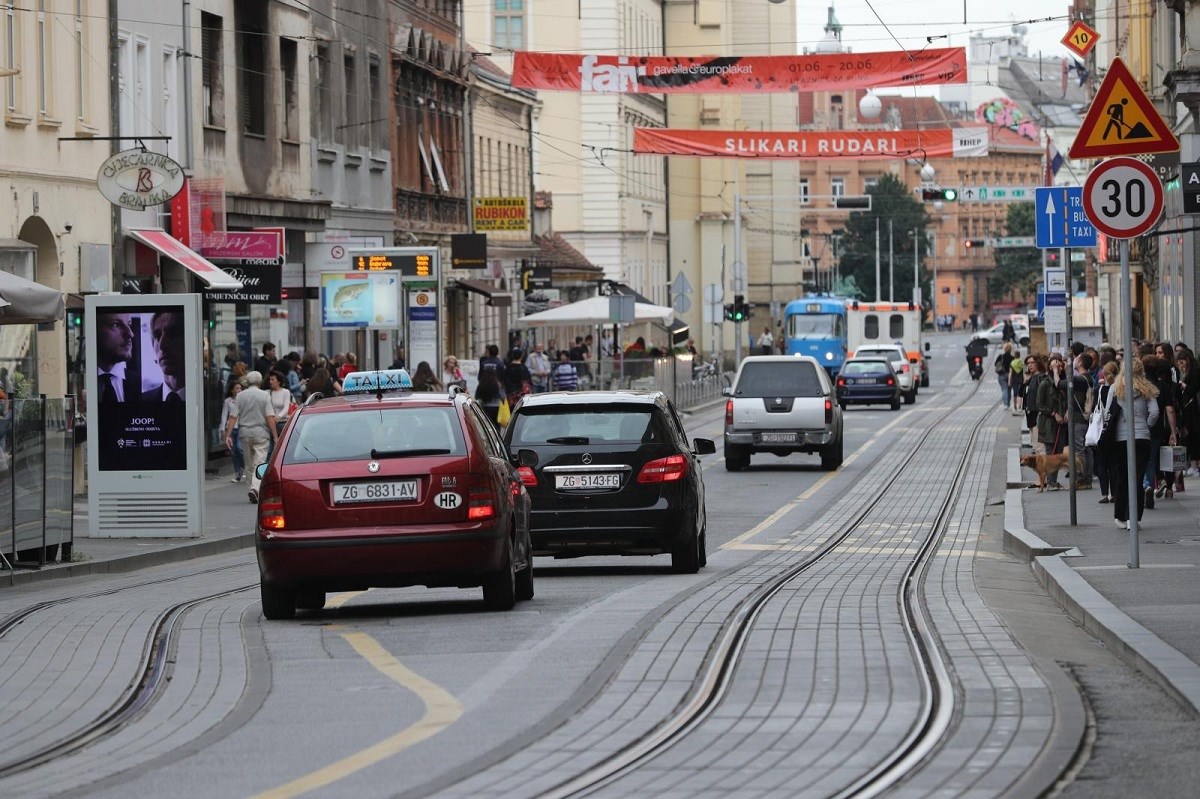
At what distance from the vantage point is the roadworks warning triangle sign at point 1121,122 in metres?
16.3

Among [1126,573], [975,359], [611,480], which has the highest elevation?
[975,359]

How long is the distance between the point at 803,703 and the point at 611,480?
834cm

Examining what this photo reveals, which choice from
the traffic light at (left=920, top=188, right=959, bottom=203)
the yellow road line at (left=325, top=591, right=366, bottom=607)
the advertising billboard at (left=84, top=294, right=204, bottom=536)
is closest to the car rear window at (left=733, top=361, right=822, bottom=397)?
the advertising billboard at (left=84, top=294, right=204, bottom=536)

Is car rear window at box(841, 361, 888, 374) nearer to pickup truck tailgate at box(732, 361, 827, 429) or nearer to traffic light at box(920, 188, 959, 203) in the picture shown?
traffic light at box(920, 188, 959, 203)

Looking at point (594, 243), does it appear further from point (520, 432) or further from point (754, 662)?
point (754, 662)

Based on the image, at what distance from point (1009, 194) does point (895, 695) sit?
2693 inches

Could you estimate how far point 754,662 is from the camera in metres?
12.0

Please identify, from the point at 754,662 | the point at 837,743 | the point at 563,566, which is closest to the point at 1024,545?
the point at 563,566

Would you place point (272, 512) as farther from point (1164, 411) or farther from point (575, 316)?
point (575, 316)

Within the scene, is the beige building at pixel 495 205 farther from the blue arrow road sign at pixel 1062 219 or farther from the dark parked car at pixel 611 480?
the dark parked car at pixel 611 480

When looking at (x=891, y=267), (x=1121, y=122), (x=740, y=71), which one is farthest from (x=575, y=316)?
(x=891, y=267)

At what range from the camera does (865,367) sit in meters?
63.9

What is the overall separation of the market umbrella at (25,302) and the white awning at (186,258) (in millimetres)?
12022

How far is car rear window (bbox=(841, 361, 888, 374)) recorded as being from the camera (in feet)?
208
